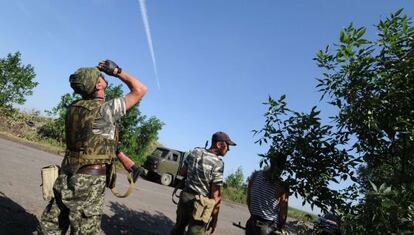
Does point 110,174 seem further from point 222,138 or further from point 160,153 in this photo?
point 160,153

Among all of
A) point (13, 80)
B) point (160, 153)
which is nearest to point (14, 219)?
point (160, 153)

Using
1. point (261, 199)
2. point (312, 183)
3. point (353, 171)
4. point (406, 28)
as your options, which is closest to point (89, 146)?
point (261, 199)

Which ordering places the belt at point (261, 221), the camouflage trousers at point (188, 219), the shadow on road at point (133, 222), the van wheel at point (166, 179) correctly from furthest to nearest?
the van wheel at point (166, 179) < the shadow on road at point (133, 222) < the belt at point (261, 221) < the camouflage trousers at point (188, 219)

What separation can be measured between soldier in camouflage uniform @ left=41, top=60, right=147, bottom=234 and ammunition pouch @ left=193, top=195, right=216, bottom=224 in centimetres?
149

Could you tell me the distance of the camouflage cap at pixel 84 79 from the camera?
356 cm

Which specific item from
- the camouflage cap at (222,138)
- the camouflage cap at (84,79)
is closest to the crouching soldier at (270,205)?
the camouflage cap at (222,138)

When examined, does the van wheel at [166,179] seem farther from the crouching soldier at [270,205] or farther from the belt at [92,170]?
the belt at [92,170]

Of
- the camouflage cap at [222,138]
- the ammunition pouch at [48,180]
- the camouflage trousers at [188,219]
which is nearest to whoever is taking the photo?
the ammunition pouch at [48,180]

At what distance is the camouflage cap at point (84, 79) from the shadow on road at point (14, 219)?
2257mm

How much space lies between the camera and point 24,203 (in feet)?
19.7

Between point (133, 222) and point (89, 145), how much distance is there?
13.5 ft

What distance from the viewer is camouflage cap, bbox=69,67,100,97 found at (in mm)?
3557

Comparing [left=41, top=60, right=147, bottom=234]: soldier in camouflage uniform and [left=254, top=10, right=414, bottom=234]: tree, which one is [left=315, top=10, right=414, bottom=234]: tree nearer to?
[left=254, top=10, right=414, bottom=234]: tree

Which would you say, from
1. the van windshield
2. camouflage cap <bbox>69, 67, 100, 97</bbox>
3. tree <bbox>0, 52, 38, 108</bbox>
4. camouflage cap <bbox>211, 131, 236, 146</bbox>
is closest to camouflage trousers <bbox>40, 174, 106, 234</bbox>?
camouflage cap <bbox>69, 67, 100, 97</bbox>
